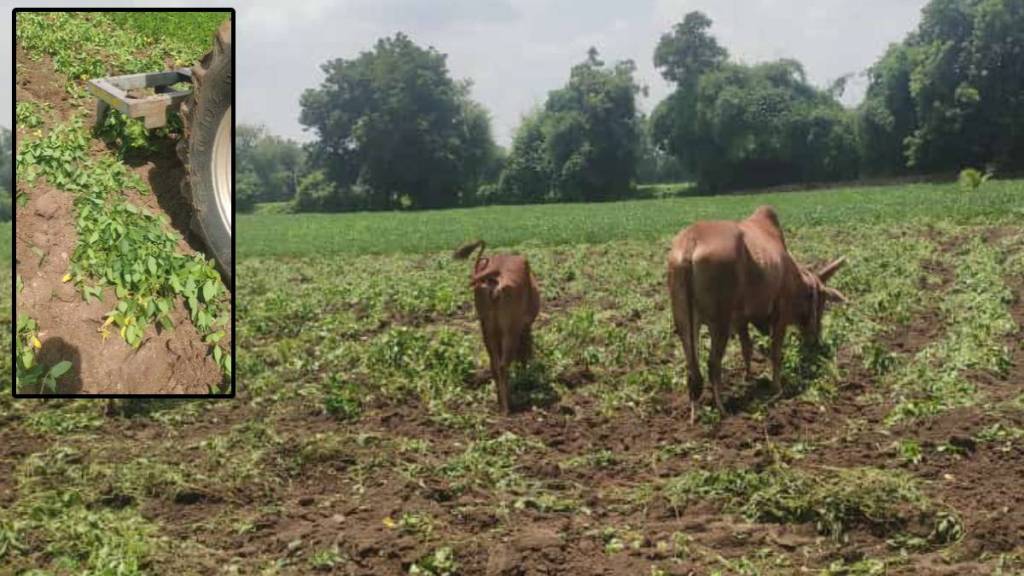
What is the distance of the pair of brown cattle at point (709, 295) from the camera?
30.7 feet

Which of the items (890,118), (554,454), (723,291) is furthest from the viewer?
(890,118)

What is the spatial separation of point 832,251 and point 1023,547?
13620 mm

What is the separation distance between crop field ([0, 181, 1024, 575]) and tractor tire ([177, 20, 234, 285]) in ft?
8.02

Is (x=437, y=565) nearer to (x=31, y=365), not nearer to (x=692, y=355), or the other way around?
(x=31, y=365)

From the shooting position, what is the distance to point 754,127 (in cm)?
6744

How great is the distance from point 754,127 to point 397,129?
75.0ft

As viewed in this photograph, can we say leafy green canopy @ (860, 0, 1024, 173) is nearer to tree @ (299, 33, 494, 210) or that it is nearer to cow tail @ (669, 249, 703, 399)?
tree @ (299, 33, 494, 210)

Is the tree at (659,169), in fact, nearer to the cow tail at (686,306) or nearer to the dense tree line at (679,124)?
the dense tree line at (679,124)

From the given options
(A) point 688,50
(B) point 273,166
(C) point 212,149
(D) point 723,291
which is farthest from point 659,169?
(C) point 212,149

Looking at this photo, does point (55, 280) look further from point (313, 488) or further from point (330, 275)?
point (330, 275)

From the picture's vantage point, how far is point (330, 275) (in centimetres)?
2033

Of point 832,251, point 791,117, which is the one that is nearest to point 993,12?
point 791,117

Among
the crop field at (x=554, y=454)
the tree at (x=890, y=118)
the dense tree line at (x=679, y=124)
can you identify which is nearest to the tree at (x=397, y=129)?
the dense tree line at (x=679, y=124)

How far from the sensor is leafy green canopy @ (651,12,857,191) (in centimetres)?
6612
